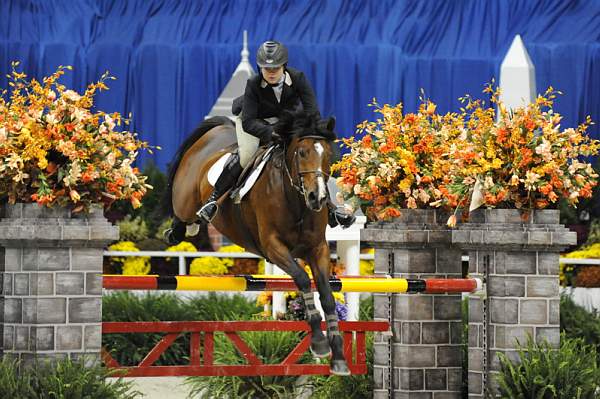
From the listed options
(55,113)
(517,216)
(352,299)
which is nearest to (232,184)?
(55,113)

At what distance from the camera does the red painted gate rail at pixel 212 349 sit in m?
7.92

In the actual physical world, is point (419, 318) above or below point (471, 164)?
below

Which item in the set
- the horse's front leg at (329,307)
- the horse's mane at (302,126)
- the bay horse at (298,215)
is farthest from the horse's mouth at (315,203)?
the horse's front leg at (329,307)

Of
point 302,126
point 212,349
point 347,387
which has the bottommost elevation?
point 347,387

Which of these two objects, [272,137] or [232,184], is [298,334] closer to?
[232,184]

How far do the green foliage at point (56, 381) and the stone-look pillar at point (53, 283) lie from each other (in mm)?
129

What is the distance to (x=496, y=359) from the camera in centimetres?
833

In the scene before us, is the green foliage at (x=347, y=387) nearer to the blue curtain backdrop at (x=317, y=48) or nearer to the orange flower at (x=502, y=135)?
the orange flower at (x=502, y=135)

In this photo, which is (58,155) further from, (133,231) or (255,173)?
(133,231)

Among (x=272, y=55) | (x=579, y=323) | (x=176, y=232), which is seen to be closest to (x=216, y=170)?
(x=176, y=232)

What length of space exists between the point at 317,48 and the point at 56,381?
13.9 meters

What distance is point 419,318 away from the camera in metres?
9.05

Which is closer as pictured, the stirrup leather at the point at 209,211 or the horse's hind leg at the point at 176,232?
the stirrup leather at the point at 209,211

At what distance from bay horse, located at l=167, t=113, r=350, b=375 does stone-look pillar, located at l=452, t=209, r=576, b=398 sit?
4.38 ft
